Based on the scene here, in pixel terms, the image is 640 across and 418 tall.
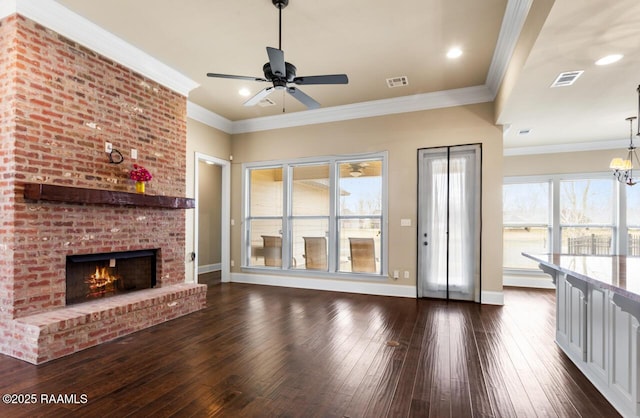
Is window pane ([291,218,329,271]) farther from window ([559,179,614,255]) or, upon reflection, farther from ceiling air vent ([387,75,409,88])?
window ([559,179,614,255])

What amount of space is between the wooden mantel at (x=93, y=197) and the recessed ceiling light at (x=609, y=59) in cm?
499

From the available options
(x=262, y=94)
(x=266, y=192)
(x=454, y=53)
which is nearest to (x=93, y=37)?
(x=262, y=94)

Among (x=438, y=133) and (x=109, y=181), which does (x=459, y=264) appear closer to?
(x=438, y=133)

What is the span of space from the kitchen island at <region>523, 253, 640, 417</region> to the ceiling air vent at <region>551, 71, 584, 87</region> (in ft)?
6.02

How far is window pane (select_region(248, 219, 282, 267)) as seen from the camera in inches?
257

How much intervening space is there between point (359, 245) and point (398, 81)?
9.30 feet

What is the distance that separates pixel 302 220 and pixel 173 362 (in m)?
3.77

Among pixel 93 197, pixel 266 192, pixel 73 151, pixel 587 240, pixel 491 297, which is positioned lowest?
pixel 491 297

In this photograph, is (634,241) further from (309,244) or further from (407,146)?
(309,244)

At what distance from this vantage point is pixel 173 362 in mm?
2854

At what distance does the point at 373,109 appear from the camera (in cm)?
Result: 568

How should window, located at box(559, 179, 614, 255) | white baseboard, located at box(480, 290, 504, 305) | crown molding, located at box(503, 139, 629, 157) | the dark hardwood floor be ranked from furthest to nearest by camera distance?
window, located at box(559, 179, 614, 255), crown molding, located at box(503, 139, 629, 157), white baseboard, located at box(480, 290, 504, 305), the dark hardwood floor

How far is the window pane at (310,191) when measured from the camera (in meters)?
6.16

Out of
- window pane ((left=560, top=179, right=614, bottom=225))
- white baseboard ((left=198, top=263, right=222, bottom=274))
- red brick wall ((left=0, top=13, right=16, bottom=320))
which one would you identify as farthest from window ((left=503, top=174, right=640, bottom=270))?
red brick wall ((left=0, top=13, right=16, bottom=320))
